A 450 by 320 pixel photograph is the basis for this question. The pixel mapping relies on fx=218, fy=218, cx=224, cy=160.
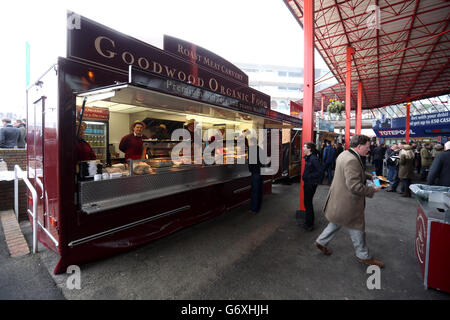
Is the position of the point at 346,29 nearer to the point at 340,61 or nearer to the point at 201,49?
the point at 340,61

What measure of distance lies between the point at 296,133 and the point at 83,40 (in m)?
7.86

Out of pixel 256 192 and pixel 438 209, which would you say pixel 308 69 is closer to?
pixel 256 192

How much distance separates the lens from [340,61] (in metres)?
14.6

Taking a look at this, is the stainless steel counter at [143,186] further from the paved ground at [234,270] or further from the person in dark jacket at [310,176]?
the person in dark jacket at [310,176]

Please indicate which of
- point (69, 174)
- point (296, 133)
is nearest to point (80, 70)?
point (69, 174)

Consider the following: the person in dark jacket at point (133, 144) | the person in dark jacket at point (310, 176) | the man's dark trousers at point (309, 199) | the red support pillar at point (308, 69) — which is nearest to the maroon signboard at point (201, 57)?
the person in dark jacket at point (133, 144)

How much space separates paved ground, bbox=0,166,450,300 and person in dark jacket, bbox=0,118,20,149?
396 centimetres

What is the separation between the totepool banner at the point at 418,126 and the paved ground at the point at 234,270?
18326 millimetres

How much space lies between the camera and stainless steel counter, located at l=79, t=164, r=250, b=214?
2801 millimetres

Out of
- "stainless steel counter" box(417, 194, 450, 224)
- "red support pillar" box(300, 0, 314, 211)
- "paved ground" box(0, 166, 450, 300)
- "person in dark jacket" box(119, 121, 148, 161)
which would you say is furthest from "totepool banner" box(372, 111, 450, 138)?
"person in dark jacket" box(119, 121, 148, 161)

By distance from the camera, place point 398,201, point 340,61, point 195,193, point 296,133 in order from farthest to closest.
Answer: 1. point 340,61
2. point 296,133
3. point 398,201
4. point 195,193

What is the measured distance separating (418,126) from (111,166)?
81.1 feet

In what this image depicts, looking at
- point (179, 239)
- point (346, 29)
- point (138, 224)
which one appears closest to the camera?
point (138, 224)
